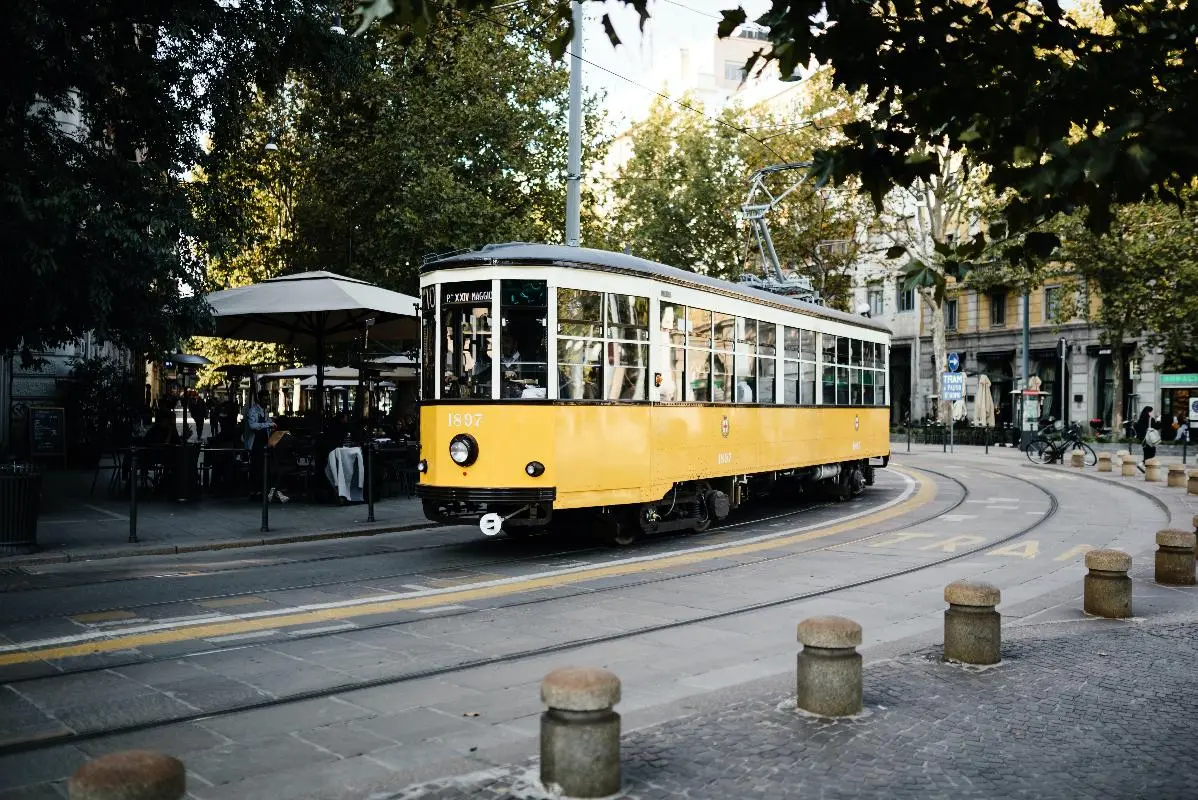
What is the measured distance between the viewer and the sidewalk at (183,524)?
38.2 ft

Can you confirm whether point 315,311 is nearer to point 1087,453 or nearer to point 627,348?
point 627,348

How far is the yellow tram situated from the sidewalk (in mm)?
2642

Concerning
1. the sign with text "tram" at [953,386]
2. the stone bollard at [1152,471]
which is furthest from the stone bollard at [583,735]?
the sign with text "tram" at [953,386]

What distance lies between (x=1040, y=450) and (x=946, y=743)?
2794 centimetres

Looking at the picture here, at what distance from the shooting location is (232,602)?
8711mm

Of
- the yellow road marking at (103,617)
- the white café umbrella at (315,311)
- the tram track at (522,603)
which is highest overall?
the white café umbrella at (315,311)

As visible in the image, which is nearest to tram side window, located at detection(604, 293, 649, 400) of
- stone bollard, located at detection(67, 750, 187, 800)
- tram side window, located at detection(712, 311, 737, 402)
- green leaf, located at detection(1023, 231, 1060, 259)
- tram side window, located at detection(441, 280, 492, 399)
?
tram side window, located at detection(441, 280, 492, 399)

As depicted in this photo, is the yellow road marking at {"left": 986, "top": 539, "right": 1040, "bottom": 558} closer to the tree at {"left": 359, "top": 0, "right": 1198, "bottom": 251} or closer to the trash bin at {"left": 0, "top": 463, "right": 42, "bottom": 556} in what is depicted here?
the tree at {"left": 359, "top": 0, "right": 1198, "bottom": 251}

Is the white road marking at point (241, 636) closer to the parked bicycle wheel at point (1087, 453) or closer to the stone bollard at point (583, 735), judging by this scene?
the stone bollard at point (583, 735)

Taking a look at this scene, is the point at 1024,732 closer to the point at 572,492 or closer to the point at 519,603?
the point at 519,603

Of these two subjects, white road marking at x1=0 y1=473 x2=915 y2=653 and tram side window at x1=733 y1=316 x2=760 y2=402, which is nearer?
white road marking at x1=0 y1=473 x2=915 y2=653

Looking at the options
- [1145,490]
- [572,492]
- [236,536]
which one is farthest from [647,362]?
[1145,490]

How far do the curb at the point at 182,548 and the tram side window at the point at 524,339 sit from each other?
3.85 m

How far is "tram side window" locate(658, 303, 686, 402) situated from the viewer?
12445 mm
